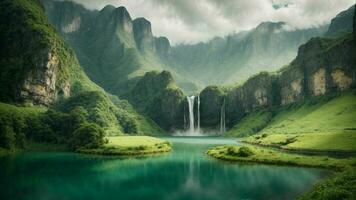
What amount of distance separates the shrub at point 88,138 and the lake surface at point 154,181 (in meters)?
31.7

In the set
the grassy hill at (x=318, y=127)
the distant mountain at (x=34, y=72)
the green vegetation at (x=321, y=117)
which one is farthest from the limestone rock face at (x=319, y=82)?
the distant mountain at (x=34, y=72)

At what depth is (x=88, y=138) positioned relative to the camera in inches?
4321

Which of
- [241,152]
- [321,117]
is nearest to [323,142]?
[241,152]

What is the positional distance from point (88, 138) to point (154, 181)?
6058cm

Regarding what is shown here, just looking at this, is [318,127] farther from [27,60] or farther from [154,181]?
[27,60]

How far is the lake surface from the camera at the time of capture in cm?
4338

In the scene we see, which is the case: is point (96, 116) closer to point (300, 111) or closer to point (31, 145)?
point (31, 145)

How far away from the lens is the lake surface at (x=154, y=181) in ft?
142

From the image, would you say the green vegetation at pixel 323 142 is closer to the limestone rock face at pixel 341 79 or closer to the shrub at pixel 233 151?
the shrub at pixel 233 151

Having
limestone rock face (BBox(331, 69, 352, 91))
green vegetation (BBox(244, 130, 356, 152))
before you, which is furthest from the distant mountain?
limestone rock face (BBox(331, 69, 352, 91))

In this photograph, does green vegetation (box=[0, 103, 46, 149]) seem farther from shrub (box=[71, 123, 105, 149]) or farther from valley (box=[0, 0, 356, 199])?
shrub (box=[71, 123, 105, 149])

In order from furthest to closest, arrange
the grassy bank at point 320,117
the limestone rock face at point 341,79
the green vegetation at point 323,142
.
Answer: the limestone rock face at point 341,79 < the grassy bank at point 320,117 < the green vegetation at point 323,142

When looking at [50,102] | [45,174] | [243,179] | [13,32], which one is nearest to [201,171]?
[243,179]

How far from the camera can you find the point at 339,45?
18350cm
